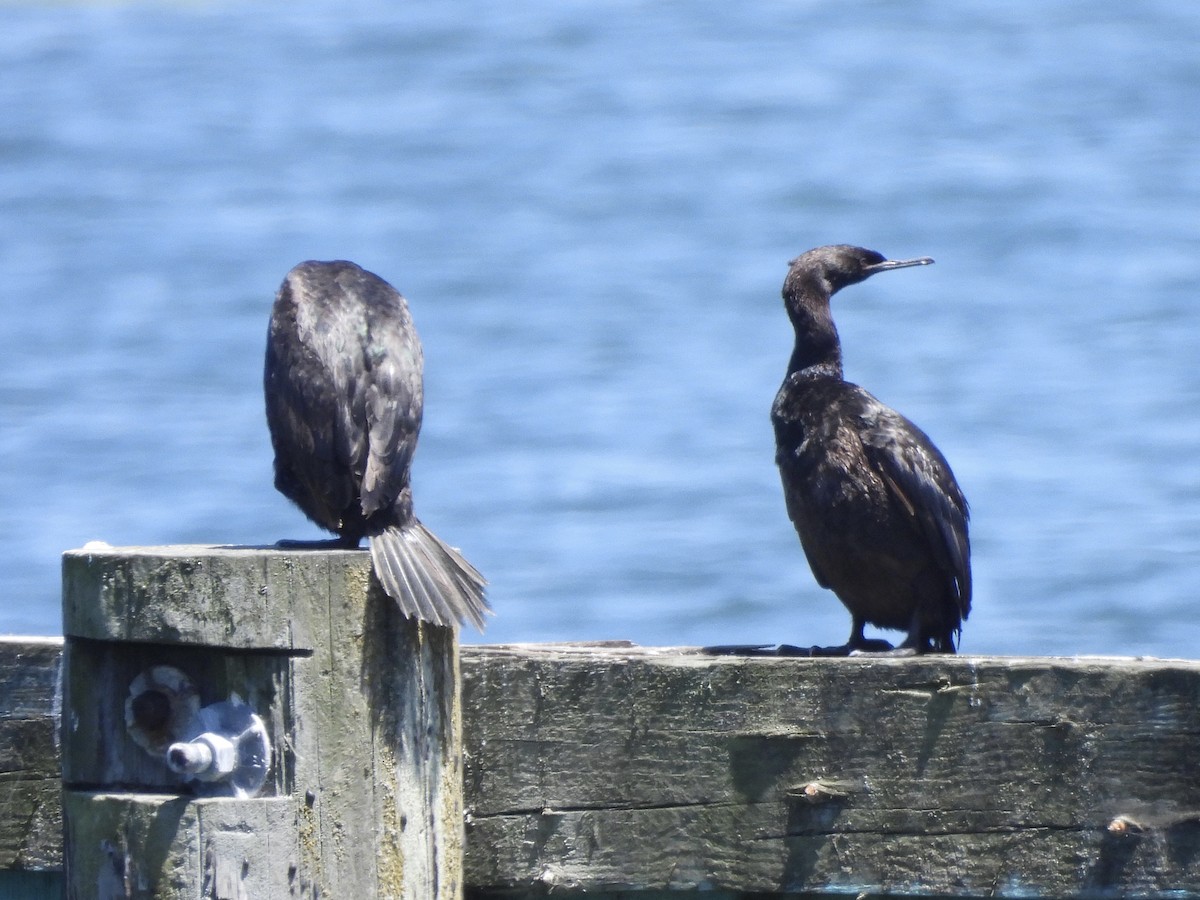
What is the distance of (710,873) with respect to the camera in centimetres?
261

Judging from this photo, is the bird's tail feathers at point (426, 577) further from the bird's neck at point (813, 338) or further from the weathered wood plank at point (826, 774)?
the bird's neck at point (813, 338)

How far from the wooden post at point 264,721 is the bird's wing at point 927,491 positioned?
74.6 inches

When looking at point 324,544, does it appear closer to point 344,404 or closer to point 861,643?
point 344,404

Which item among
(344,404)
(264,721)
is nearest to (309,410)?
(344,404)

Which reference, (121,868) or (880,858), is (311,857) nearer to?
(121,868)

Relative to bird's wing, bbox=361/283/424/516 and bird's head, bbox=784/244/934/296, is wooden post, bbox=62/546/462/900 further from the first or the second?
bird's head, bbox=784/244/934/296

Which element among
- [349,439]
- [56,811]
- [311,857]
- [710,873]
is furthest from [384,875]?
[349,439]

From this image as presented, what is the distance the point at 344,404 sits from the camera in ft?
11.9

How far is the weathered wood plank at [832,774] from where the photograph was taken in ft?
8.05

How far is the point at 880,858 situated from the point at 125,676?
3.92 feet

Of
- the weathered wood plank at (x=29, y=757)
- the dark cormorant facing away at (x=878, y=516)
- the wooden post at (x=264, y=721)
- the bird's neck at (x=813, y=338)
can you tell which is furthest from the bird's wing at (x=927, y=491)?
the weathered wood plank at (x=29, y=757)

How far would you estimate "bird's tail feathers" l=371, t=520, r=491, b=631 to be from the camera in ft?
7.99

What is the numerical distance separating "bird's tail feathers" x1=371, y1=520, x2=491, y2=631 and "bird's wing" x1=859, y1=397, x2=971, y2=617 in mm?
1253

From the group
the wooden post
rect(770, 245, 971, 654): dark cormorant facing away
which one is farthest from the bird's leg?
the wooden post
